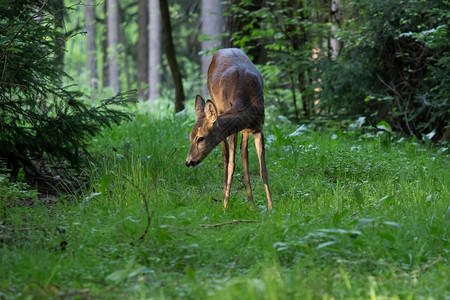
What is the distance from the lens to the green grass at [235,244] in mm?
3545

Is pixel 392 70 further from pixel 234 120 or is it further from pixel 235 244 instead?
pixel 235 244

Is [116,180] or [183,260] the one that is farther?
[116,180]

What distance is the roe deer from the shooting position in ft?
19.5

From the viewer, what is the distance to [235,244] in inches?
176

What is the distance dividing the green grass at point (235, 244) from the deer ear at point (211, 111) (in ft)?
2.90

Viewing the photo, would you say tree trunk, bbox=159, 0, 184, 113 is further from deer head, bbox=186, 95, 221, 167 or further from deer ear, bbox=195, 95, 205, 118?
deer head, bbox=186, 95, 221, 167

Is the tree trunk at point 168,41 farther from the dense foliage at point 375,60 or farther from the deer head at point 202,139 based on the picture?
the deer head at point 202,139

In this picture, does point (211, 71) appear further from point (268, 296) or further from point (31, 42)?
point (268, 296)

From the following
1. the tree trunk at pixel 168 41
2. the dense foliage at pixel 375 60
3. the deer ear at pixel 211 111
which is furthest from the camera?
the tree trunk at pixel 168 41

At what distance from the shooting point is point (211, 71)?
6832mm

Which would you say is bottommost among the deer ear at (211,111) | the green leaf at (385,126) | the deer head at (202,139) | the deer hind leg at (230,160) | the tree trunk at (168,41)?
the green leaf at (385,126)

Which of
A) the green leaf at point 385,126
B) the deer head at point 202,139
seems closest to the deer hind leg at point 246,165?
the deer head at point 202,139

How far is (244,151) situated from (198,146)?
77cm

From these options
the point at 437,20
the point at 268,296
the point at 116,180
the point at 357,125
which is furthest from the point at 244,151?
the point at 437,20
